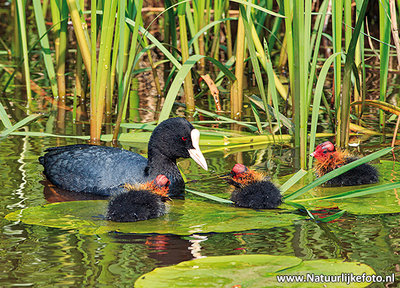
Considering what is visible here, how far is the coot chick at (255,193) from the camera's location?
406 cm

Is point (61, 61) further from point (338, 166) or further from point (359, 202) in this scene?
point (359, 202)

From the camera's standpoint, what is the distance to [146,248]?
340 centimetres

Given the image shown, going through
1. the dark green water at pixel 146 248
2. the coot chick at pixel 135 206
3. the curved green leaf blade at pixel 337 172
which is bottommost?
the dark green water at pixel 146 248

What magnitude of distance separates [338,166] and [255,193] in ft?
2.83

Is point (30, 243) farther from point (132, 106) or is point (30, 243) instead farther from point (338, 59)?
point (132, 106)

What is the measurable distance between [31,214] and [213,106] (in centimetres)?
370

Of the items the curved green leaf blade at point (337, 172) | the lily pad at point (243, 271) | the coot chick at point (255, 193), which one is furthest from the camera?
the coot chick at point (255, 193)

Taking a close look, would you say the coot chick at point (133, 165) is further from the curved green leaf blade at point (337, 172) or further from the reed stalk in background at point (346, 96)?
the reed stalk in background at point (346, 96)

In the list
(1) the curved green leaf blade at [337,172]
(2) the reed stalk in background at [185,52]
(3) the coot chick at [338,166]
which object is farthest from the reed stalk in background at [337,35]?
(2) the reed stalk in background at [185,52]

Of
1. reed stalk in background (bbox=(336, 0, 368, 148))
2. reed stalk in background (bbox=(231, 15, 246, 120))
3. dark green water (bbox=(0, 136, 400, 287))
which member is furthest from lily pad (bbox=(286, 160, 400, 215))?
reed stalk in background (bbox=(231, 15, 246, 120))

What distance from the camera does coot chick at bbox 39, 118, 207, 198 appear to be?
184 inches

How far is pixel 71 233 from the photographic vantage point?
3.62 metres

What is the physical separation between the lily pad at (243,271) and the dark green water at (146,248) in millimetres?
126

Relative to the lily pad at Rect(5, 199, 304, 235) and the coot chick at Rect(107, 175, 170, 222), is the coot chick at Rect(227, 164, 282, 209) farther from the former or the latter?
the coot chick at Rect(107, 175, 170, 222)
